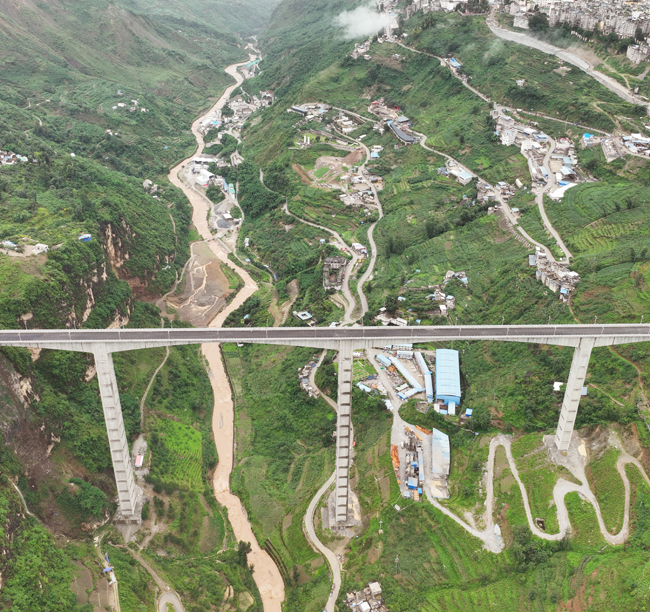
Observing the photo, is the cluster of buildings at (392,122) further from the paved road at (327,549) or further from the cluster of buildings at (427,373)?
the paved road at (327,549)

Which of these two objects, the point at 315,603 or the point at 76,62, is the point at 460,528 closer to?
the point at 315,603

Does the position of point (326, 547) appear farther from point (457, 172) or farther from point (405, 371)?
point (457, 172)

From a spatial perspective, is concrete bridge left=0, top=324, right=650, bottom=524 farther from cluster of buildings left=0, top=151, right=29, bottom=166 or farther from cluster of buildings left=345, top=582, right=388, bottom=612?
cluster of buildings left=0, top=151, right=29, bottom=166

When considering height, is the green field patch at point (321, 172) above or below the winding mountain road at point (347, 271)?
above

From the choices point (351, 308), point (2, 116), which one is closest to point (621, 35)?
point (351, 308)

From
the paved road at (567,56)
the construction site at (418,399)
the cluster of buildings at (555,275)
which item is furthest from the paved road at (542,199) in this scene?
the construction site at (418,399)

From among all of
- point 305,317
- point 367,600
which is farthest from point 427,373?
point 367,600

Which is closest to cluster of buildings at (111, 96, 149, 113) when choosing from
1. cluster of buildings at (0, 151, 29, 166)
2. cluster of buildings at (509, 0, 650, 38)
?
cluster of buildings at (0, 151, 29, 166)
